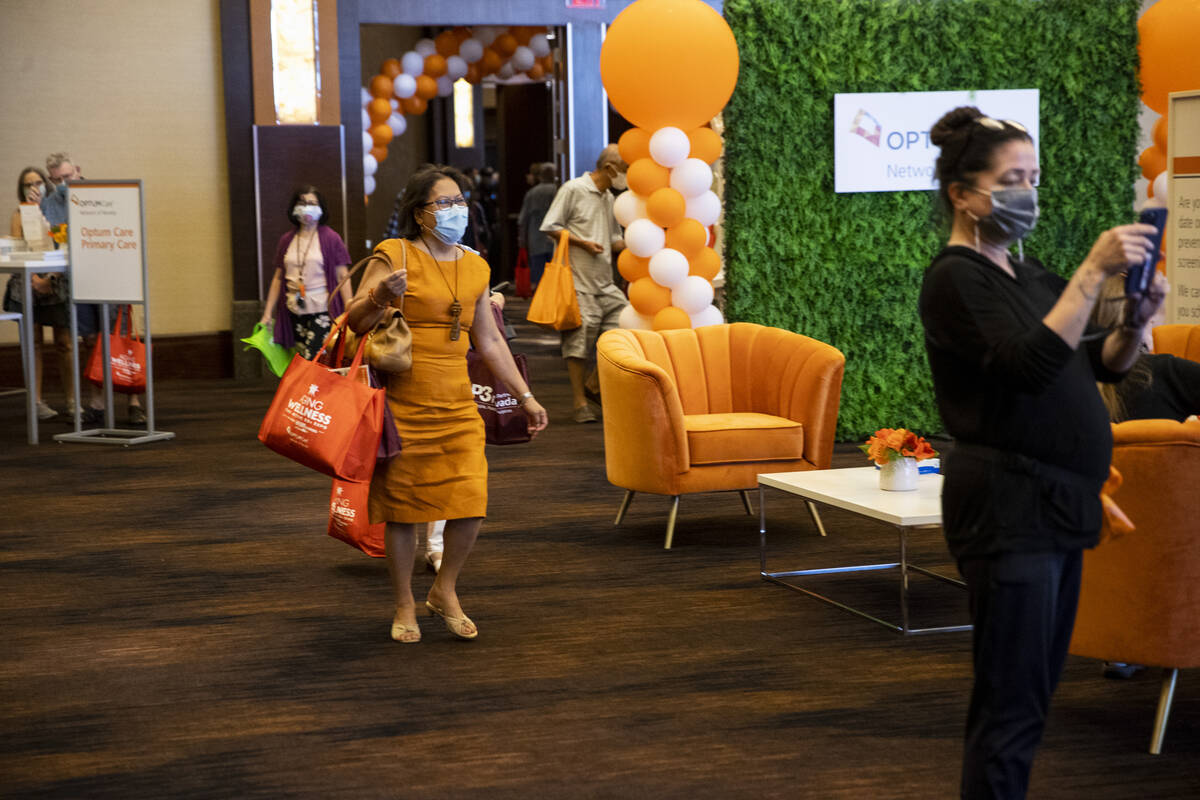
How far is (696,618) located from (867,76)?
403 cm

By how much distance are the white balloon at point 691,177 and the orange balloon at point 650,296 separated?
0.51m

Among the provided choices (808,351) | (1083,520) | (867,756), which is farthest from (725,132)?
(1083,520)

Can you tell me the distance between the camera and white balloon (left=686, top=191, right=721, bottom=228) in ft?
24.1

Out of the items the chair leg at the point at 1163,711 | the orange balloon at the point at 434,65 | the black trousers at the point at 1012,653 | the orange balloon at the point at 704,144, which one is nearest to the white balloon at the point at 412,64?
the orange balloon at the point at 434,65

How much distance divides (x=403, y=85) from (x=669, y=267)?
26.8 ft

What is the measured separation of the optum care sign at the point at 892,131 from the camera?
7.53 m

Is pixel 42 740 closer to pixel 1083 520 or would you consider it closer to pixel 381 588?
pixel 381 588

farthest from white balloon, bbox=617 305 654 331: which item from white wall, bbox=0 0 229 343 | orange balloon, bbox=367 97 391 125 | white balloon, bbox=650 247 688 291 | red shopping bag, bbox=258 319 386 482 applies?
orange balloon, bbox=367 97 391 125

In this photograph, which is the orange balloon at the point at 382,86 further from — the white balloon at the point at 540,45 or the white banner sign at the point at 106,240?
the white banner sign at the point at 106,240

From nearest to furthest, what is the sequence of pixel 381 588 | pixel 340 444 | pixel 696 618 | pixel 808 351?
1. pixel 340 444
2. pixel 696 618
3. pixel 381 588
4. pixel 808 351

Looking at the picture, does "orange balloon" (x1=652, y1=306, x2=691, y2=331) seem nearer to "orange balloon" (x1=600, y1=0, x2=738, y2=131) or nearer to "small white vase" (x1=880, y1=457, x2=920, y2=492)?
"orange balloon" (x1=600, y1=0, x2=738, y2=131)

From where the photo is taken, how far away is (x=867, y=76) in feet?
24.7

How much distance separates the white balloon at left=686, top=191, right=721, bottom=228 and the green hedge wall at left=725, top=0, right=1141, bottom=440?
0.16 m

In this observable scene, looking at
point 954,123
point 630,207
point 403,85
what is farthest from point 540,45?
point 954,123
